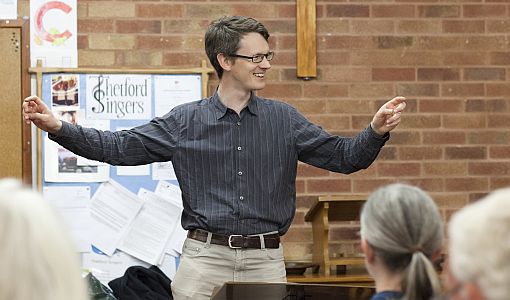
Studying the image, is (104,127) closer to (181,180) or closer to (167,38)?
(167,38)

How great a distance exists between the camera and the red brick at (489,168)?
5.83 meters

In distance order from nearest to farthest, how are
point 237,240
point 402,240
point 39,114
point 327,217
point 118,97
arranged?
point 402,240 → point 39,114 → point 237,240 → point 327,217 → point 118,97

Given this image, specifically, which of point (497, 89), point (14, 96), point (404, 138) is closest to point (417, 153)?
point (404, 138)

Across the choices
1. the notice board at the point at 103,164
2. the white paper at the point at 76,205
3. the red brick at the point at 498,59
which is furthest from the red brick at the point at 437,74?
the white paper at the point at 76,205

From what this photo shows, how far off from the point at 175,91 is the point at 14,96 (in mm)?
878

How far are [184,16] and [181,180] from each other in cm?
172

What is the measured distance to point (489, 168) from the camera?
584 centimetres

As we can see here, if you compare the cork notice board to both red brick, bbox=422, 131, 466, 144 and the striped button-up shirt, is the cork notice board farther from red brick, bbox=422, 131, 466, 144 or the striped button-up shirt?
red brick, bbox=422, 131, 466, 144

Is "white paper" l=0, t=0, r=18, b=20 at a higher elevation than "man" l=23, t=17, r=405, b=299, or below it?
higher

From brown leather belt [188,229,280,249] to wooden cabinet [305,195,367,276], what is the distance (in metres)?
1.13

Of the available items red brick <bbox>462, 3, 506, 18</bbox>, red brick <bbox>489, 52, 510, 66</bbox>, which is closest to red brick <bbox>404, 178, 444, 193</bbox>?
red brick <bbox>489, 52, 510, 66</bbox>

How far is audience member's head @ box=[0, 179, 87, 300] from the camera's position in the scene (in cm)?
154

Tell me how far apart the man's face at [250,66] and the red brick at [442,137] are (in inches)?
70.0

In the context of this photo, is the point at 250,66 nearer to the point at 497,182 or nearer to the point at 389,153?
the point at 389,153
